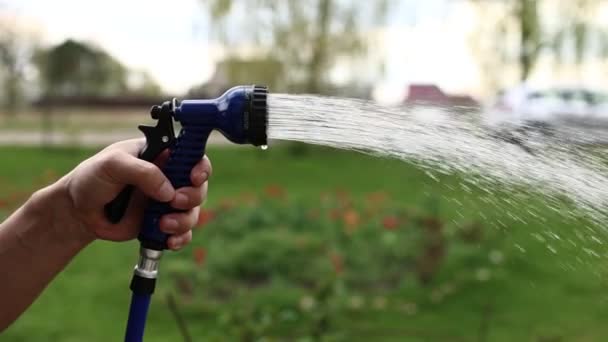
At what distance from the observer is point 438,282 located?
12.9ft

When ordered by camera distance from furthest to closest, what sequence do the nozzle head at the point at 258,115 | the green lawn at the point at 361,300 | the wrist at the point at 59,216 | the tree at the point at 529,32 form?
the tree at the point at 529,32, the green lawn at the point at 361,300, the wrist at the point at 59,216, the nozzle head at the point at 258,115

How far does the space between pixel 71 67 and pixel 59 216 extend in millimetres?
11953

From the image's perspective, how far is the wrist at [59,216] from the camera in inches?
50.0

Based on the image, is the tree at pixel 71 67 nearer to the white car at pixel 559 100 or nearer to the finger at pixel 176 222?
the white car at pixel 559 100

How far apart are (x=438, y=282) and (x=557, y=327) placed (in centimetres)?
68

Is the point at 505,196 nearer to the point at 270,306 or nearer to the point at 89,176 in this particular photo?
the point at 89,176

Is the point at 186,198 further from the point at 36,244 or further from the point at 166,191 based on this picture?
the point at 36,244

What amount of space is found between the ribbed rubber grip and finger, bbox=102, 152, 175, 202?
2 cm

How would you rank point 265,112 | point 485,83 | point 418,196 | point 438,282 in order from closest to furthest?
1. point 265,112
2. point 438,282
3. point 418,196
4. point 485,83

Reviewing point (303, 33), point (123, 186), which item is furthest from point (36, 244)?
point (303, 33)

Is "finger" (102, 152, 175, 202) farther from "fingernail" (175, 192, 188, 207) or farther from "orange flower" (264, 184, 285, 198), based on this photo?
"orange flower" (264, 184, 285, 198)

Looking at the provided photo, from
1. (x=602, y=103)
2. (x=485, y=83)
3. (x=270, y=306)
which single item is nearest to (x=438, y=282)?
(x=270, y=306)

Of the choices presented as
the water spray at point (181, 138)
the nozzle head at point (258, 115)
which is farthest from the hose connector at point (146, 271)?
the nozzle head at point (258, 115)

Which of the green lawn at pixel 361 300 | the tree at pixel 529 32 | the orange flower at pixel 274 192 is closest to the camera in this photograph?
the green lawn at pixel 361 300
